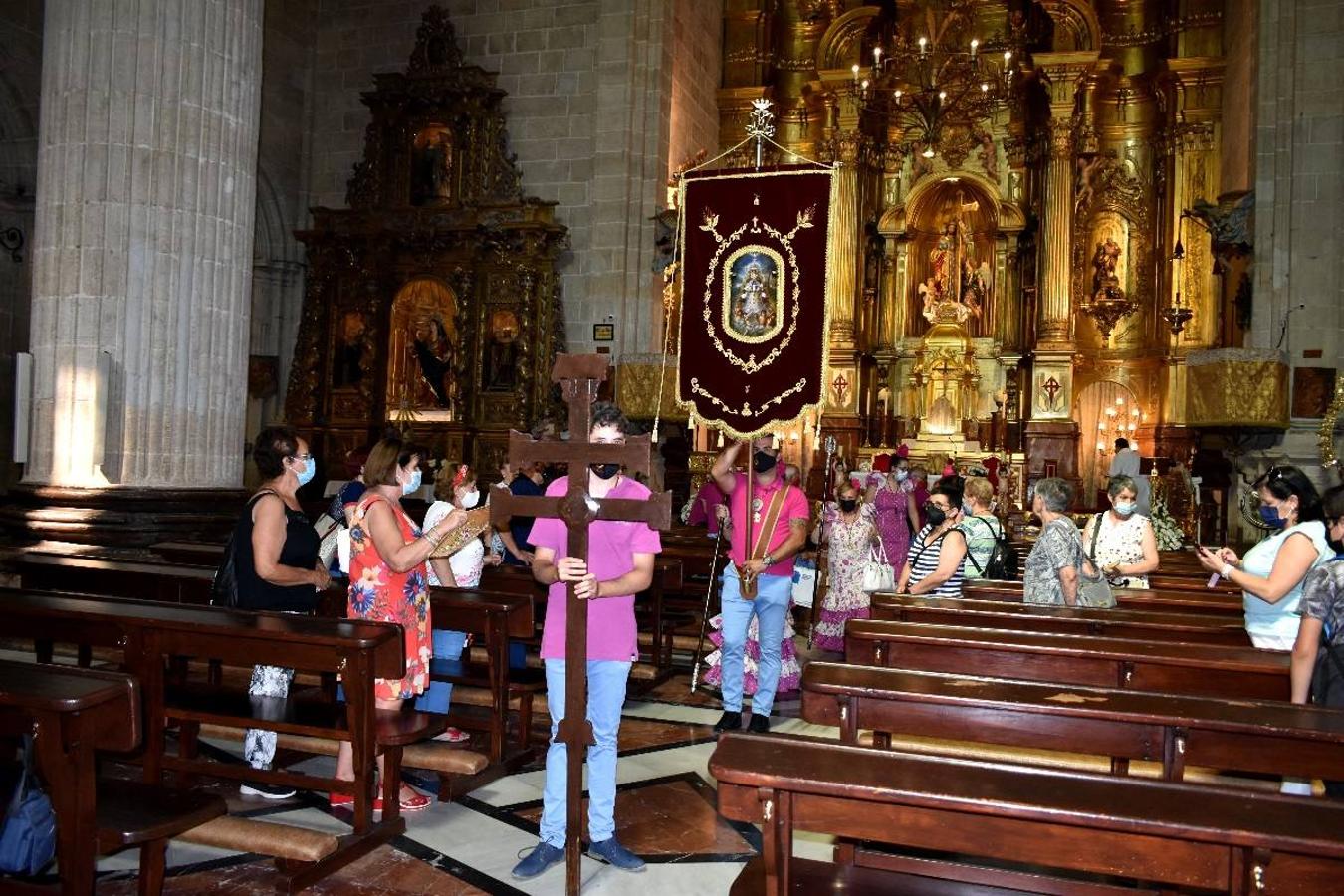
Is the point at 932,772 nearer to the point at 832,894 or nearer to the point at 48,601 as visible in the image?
the point at 832,894

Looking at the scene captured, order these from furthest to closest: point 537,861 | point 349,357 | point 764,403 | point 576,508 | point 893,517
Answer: point 349,357, point 893,517, point 764,403, point 537,861, point 576,508

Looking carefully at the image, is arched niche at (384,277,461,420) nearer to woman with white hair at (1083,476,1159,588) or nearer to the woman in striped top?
the woman in striped top

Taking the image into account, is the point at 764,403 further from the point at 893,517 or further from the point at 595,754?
the point at 595,754

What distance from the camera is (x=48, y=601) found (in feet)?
15.1

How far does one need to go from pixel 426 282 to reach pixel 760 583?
12135 mm

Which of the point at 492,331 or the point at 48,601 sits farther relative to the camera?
the point at 492,331

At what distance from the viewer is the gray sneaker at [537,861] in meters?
3.90

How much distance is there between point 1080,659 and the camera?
456cm

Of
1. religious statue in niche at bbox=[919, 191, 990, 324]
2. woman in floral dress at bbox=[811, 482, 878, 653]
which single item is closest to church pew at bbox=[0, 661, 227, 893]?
woman in floral dress at bbox=[811, 482, 878, 653]

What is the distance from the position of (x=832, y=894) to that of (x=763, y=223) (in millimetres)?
4987

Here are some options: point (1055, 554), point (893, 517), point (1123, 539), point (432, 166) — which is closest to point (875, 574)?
point (1123, 539)

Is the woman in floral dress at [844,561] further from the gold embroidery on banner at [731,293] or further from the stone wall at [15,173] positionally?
the stone wall at [15,173]

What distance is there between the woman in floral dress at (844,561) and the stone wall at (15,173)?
10981 millimetres

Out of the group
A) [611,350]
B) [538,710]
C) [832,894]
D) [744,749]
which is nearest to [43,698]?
[744,749]
